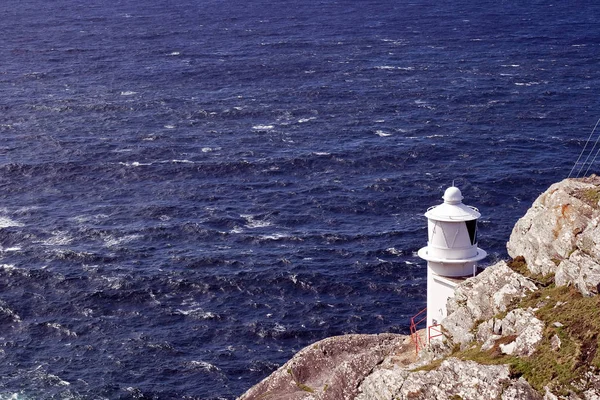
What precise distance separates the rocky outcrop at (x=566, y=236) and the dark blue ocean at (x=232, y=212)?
41.3 metres

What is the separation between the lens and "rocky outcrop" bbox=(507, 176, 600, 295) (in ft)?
169

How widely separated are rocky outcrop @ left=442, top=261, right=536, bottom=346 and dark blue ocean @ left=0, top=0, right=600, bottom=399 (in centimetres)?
3758

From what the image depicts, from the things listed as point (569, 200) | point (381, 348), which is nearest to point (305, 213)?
point (381, 348)

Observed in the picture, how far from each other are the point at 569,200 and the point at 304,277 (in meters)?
58.6

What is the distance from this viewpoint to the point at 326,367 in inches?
2763

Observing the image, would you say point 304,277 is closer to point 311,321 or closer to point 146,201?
point 311,321

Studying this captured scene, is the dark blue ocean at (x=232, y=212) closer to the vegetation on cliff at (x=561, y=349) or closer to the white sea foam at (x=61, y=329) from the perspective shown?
the white sea foam at (x=61, y=329)

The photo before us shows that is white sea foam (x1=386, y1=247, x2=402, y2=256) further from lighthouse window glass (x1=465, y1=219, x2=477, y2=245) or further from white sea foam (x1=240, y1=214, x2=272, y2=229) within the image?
lighthouse window glass (x1=465, y1=219, x2=477, y2=245)

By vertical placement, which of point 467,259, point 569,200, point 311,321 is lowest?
point 311,321

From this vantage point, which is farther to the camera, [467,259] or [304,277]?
[304,277]

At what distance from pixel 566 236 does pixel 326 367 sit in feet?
73.4

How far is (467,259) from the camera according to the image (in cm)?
6391

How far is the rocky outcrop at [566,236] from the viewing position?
51469mm

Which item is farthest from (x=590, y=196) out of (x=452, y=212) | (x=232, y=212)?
(x=232, y=212)
